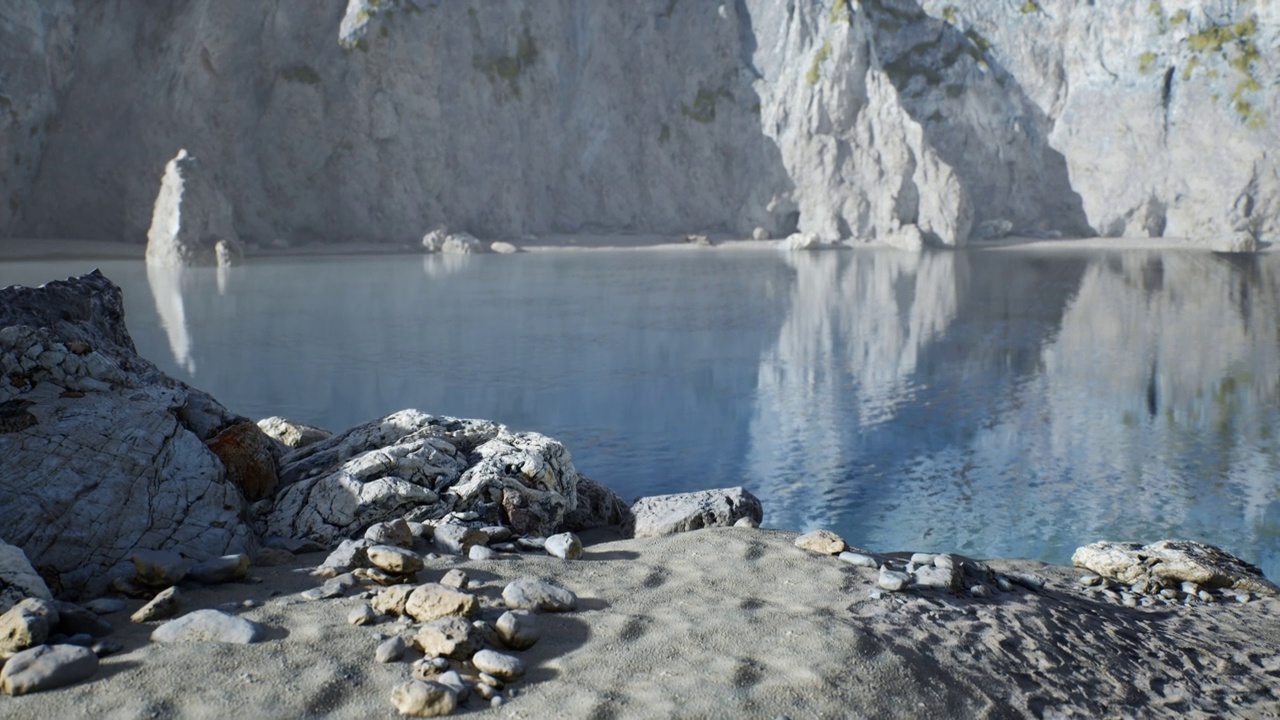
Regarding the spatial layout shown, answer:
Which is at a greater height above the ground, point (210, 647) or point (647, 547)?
point (210, 647)

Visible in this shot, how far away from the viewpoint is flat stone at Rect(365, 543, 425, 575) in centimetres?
490

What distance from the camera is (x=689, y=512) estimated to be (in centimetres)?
675

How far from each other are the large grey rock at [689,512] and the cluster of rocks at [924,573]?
74cm

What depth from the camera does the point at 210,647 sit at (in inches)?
156

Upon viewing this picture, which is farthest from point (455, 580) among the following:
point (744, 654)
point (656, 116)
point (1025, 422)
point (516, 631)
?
point (656, 116)

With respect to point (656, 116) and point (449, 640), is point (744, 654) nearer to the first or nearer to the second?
point (449, 640)

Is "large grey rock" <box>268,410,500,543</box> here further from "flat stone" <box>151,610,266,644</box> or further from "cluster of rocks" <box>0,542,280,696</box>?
"flat stone" <box>151,610,266,644</box>

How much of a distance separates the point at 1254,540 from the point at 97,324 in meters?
8.51

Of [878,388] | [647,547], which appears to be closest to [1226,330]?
[878,388]

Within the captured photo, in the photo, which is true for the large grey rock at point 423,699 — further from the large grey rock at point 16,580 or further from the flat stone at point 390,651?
the large grey rock at point 16,580

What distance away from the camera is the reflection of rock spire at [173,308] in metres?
15.8

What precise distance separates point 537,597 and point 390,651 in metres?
0.84

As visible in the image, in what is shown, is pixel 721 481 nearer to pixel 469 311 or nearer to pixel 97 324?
pixel 97 324

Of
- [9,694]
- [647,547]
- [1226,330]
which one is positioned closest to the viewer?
[9,694]
